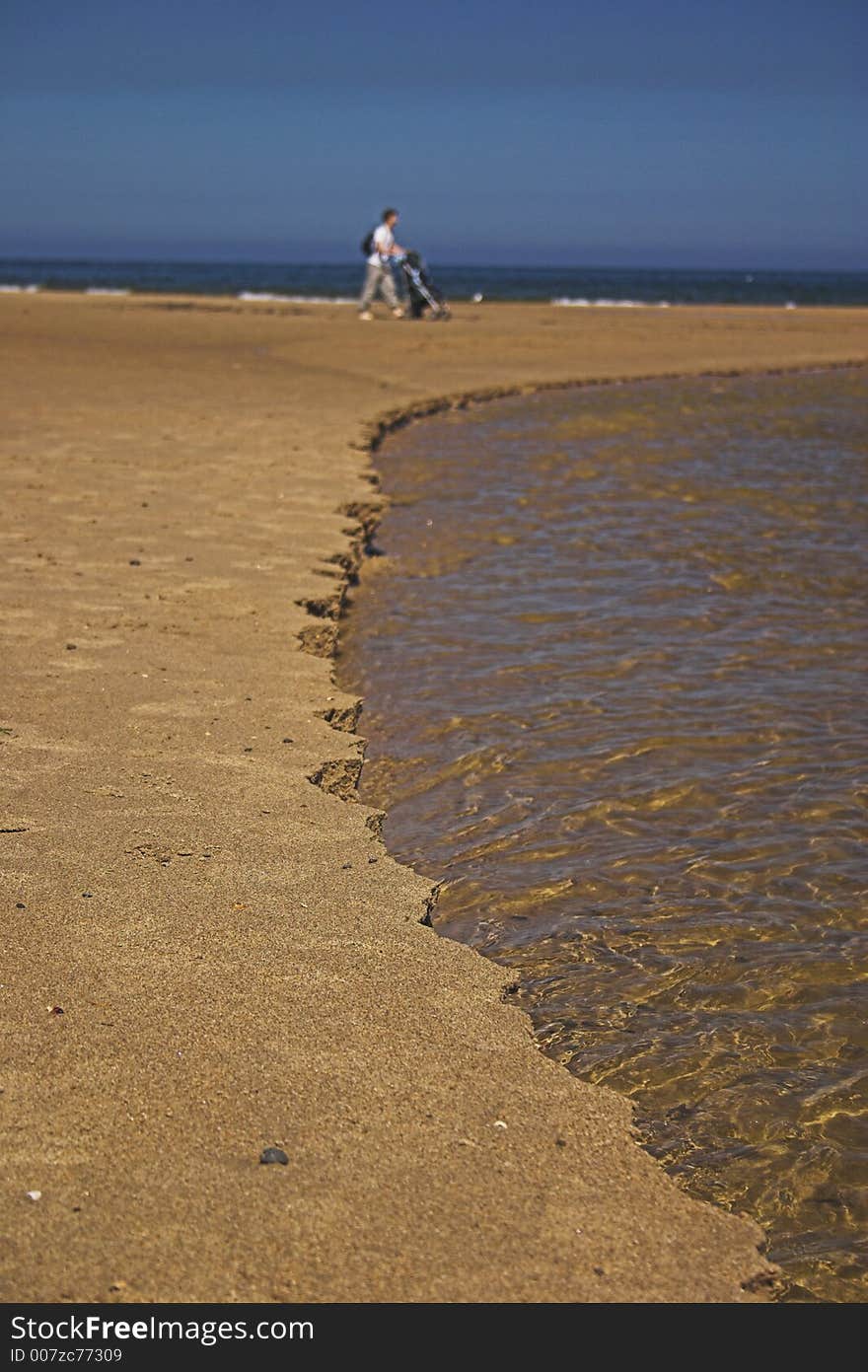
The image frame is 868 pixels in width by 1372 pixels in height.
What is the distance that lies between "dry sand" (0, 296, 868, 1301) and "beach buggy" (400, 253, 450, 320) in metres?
16.7

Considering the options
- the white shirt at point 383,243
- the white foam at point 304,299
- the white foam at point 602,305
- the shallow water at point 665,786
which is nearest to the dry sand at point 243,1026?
the shallow water at point 665,786

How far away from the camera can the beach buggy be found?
2216 centimetres

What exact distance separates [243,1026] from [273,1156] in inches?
17.7

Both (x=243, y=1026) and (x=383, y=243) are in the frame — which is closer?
(x=243, y=1026)

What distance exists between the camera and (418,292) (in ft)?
74.0

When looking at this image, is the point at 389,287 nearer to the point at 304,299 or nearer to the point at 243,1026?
the point at 304,299

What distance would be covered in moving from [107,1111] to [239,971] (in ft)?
1.84

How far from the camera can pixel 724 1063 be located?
3084 millimetres

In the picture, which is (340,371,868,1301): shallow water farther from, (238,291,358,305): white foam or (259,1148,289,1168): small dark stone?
(238,291,358,305): white foam

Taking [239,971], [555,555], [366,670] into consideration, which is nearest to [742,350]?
[555,555]

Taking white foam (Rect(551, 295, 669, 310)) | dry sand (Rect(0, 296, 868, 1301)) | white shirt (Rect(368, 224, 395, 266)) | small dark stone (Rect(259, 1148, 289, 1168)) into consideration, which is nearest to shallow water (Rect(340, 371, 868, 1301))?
dry sand (Rect(0, 296, 868, 1301))

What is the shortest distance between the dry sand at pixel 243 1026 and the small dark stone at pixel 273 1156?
0.7 inches

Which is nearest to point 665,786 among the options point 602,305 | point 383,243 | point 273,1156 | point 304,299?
point 273,1156
